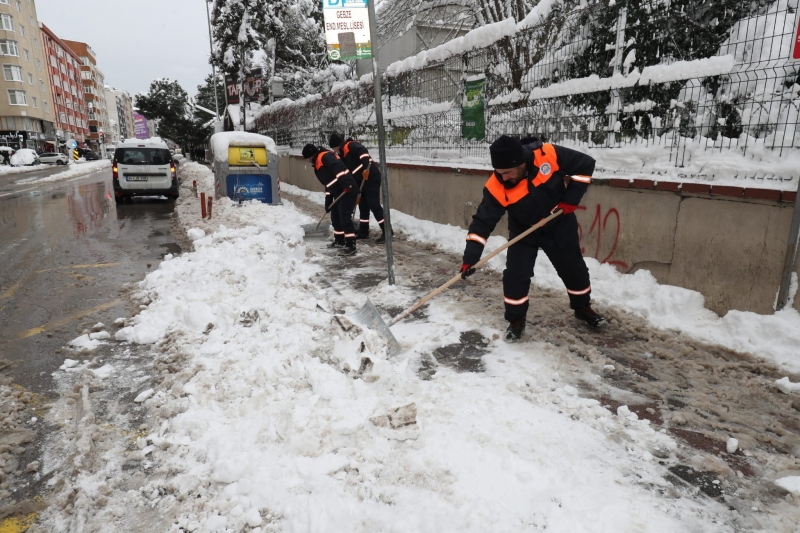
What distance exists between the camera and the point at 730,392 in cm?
305

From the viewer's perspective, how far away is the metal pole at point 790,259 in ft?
11.3

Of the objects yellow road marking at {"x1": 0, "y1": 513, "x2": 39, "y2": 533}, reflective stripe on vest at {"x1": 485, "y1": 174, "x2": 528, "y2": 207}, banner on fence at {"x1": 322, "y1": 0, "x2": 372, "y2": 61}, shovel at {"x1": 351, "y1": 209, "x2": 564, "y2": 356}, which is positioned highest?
banner on fence at {"x1": 322, "y1": 0, "x2": 372, "y2": 61}

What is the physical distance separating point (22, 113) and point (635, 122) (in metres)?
61.4

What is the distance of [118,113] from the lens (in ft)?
380

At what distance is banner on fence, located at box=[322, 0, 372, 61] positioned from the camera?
4719mm

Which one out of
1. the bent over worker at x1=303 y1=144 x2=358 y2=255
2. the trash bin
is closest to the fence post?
the bent over worker at x1=303 y1=144 x2=358 y2=255

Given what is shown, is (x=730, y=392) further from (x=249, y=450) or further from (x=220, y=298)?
(x=220, y=298)

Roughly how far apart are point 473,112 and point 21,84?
5986 centimetres

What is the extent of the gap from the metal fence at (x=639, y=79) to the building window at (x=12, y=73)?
58821 mm

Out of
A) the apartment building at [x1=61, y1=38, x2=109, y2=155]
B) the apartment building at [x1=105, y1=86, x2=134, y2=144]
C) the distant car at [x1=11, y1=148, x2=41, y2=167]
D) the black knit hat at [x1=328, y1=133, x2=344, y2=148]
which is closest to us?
the black knit hat at [x1=328, y1=133, x2=344, y2=148]

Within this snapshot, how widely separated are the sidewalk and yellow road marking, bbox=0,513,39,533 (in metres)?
0.21

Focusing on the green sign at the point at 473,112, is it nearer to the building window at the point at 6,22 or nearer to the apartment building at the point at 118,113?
the building window at the point at 6,22

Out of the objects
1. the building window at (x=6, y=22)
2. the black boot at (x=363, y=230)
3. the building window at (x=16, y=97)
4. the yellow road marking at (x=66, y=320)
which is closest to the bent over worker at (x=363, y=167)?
the black boot at (x=363, y=230)

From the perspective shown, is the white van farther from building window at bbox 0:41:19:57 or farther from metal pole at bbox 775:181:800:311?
building window at bbox 0:41:19:57
